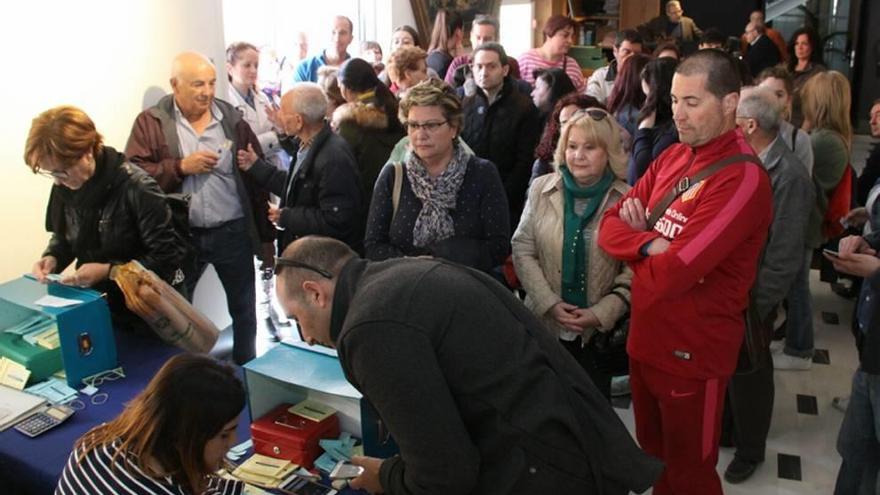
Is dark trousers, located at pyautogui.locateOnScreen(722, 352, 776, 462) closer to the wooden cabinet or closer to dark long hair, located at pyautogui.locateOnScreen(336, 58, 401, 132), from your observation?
dark long hair, located at pyautogui.locateOnScreen(336, 58, 401, 132)

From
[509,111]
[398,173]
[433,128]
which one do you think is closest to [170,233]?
[398,173]

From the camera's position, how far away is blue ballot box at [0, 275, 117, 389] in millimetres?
2473

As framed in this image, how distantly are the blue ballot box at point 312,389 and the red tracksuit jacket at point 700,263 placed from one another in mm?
890

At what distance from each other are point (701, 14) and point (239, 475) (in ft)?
37.4

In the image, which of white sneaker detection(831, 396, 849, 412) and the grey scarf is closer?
the grey scarf

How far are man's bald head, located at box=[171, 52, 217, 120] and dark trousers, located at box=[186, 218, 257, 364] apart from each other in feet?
1.91

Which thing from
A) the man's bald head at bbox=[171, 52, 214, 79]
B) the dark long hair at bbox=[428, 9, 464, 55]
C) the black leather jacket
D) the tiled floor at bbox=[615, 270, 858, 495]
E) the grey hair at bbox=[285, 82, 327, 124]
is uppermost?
the dark long hair at bbox=[428, 9, 464, 55]

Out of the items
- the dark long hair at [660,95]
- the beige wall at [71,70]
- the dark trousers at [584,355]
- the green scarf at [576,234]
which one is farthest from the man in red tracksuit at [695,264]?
the beige wall at [71,70]

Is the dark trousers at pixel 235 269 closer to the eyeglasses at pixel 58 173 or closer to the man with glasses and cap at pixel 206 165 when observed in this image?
the man with glasses and cap at pixel 206 165

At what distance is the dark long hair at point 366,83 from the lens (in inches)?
147

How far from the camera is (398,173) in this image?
2.92 m

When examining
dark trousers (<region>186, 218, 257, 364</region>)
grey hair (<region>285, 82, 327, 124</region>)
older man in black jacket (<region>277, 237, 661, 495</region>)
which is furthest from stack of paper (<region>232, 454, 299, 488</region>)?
grey hair (<region>285, 82, 327, 124</region>)

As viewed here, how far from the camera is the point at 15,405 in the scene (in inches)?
93.7

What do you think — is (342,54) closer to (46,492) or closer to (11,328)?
(11,328)
